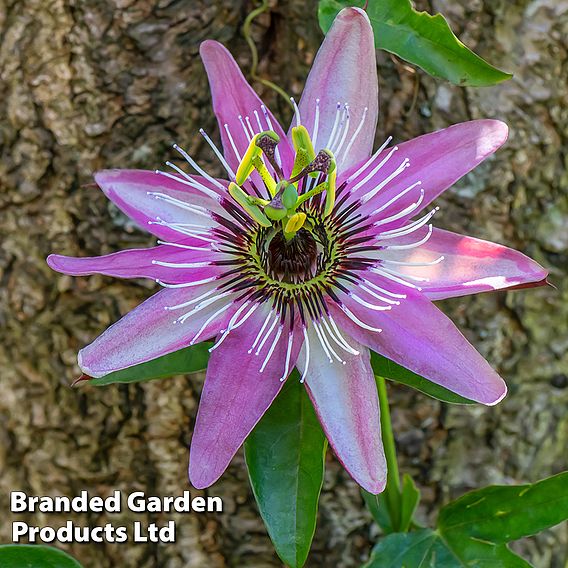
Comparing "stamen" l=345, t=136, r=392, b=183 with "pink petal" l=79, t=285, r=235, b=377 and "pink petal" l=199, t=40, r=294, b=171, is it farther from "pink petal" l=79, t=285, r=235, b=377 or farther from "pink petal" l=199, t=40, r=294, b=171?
"pink petal" l=79, t=285, r=235, b=377

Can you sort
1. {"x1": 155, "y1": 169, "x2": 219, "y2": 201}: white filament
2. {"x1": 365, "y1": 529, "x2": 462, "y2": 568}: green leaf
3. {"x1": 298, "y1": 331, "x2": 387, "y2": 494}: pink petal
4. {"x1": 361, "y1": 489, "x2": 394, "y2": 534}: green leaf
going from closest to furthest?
{"x1": 298, "y1": 331, "x2": 387, "y2": 494}: pink petal, {"x1": 155, "y1": 169, "x2": 219, "y2": 201}: white filament, {"x1": 365, "y1": 529, "x2": 462, "y2": 568}: green leaf, {"x1": 361, "y1": 489, "x2": 394, "y2": 534}: green leaf

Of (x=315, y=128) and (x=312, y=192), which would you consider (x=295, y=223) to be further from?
(x=315, y=128)

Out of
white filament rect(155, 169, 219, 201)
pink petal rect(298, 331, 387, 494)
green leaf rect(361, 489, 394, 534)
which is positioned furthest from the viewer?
green leaf rect(361, 489, 394, 534)

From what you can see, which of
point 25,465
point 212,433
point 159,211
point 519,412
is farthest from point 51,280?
point 519,412

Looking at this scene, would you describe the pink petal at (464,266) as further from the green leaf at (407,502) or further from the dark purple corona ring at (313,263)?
the green leaf at (407,502)

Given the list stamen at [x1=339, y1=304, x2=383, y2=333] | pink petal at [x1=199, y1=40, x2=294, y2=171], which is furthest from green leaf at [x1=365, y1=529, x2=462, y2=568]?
pink petal at [x1=199, y1=40, x2=294, y2=171]

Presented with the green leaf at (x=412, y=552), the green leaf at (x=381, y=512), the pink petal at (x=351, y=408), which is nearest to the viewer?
the pink petal at (x=351, y=408)

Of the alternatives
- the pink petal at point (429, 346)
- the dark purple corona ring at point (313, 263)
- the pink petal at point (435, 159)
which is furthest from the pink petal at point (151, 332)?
the pink petal at point (435, 159)
